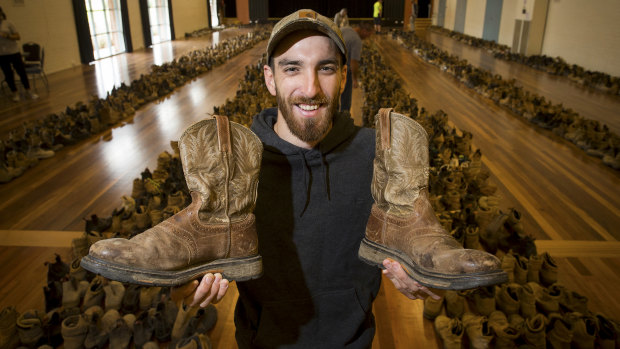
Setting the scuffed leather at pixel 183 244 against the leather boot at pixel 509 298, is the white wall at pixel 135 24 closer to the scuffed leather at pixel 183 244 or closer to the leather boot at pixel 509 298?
the leather boot at pixel 509 298

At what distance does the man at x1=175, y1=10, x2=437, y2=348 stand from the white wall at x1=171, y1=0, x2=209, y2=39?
22972 millimetres

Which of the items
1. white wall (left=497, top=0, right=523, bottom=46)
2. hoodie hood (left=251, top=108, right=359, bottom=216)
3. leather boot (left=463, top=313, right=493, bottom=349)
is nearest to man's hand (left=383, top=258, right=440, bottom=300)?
hoodie hood (left=251, top=108, right=359, bottom=216)

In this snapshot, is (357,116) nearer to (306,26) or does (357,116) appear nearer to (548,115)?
(548,115)

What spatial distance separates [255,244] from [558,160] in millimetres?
5500

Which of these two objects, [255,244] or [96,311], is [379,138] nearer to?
[255,244]

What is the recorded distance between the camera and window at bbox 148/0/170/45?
64.7 ft

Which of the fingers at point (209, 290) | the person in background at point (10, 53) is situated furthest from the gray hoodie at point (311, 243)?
the person in background at point (10, 53)

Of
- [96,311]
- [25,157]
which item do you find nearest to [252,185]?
[96,311]

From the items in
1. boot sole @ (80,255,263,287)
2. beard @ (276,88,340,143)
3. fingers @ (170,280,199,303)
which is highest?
beard @ (276,88,340,143)

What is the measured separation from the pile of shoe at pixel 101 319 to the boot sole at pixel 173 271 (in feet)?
3.47

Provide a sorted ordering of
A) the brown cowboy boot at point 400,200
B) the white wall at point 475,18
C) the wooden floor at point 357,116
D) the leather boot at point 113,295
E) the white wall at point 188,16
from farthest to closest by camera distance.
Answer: the white wall at point 188,16 < the white wall at point 475,18 < the wooden floor at point 357,116 < the leather boot at point 113,295 < the brown cowboy boot at point 400,200

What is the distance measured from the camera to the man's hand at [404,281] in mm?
1318

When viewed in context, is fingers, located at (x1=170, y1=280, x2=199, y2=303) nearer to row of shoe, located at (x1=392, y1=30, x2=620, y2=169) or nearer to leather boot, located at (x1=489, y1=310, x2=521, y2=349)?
leather boot, located at (x1=489, y1=310, x2=521, y2=349)

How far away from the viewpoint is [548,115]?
6965 mm
